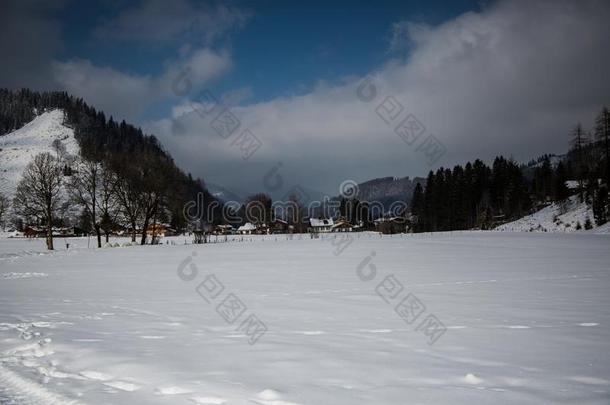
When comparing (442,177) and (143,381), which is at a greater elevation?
(442,177)

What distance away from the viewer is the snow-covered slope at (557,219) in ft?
165

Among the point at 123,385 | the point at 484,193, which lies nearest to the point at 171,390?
the point at 123,385

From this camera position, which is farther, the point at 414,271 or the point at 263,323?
the point at 414,271

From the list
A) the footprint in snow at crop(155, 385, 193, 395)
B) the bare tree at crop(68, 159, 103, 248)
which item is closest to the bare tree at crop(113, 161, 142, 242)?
the bare tree at crop(68, 159, 103, 248)

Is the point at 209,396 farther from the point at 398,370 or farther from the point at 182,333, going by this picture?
the point at 182,333

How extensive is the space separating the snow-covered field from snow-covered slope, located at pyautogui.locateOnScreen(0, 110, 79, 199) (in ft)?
483

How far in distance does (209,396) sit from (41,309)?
7163 mm

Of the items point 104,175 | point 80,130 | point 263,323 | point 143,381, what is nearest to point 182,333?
point 263,323

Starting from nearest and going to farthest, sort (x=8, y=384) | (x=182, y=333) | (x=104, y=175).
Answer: (x=8, y=384) < (x=182, y=333) < (x=104, y=175)

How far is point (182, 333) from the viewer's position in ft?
21.0

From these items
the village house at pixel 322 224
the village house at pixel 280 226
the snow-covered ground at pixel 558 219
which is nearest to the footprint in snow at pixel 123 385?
the snow-covered ground at pixel 558 219

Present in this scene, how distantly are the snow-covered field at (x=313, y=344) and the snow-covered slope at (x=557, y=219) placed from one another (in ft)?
159

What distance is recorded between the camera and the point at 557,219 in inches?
2195

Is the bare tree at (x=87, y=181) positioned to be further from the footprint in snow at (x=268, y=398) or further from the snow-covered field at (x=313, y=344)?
the footprint in snow at (x=268, y=398)
